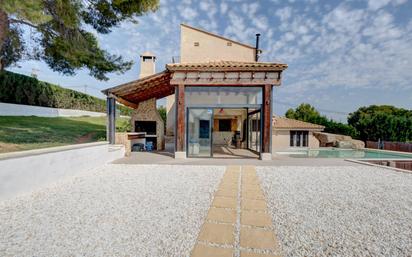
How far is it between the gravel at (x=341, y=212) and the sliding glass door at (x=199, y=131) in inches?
171

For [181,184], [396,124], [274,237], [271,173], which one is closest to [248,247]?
[274,237]

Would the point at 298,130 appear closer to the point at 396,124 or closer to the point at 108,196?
the point at 396,124

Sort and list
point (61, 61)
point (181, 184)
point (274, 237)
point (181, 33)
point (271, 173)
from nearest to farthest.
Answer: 1. point (274, 237)
2. point (181, 184)
3. point (271, 173)
4. point (61, 61)
5. point (181, 33)

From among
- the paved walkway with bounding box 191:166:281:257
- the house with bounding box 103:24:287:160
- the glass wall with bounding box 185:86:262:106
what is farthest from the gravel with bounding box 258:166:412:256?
the glass wall with bounding box 185:86:262:106

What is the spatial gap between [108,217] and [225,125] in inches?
680

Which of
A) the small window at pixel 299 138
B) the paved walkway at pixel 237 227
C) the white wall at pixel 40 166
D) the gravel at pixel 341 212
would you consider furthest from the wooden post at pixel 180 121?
the small window at pixel 299 138

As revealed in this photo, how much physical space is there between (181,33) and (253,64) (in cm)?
1411

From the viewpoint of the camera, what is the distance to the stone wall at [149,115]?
1488 cm

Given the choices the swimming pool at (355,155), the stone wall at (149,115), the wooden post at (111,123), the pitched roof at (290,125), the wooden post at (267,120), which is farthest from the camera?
the pitched roof at (290,125)

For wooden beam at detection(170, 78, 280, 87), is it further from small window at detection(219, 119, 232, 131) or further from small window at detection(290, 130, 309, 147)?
small window at detection(290, 130, 309, 147)

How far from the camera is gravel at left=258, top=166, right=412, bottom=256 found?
3.18 meters

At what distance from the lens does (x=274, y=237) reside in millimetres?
3412

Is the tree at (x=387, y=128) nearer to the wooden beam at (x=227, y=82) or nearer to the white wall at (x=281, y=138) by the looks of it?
the white wall at (x=281, y=138)

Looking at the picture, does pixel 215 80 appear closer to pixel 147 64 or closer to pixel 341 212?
pixel 341 212
